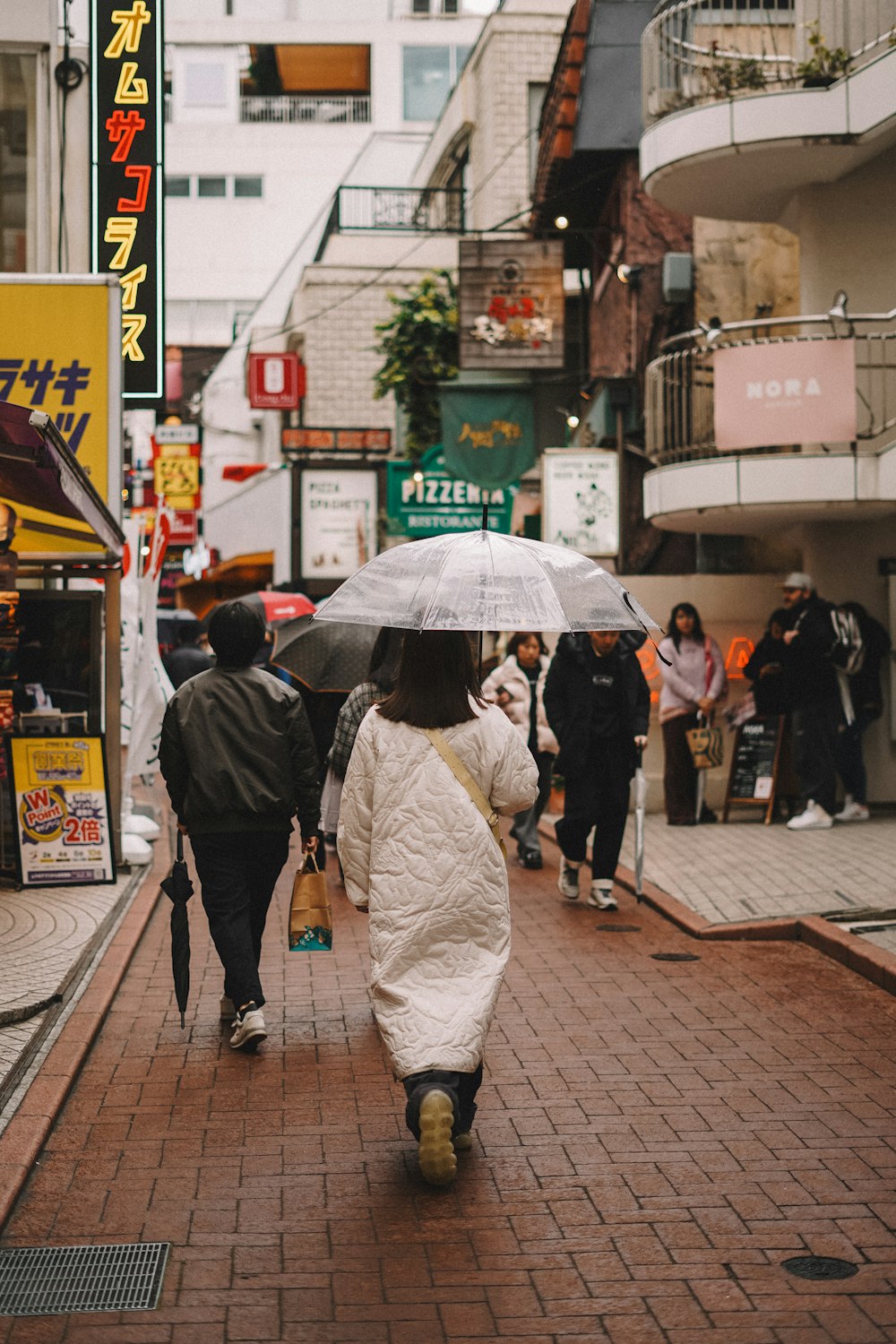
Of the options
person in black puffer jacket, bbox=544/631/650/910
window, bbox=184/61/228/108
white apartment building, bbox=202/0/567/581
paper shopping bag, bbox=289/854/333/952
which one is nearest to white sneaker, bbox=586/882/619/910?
person in black puffer jacket, bbox=544/631/650/910

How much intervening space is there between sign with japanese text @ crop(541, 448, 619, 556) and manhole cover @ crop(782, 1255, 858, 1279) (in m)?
13.2

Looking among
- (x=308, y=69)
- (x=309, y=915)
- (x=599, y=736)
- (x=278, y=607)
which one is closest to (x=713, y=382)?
(x=278, y=607)

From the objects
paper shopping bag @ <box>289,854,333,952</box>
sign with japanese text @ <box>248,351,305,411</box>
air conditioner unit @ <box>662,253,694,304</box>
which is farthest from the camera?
sign with japanese text @ <box>248,351,305,411</box>

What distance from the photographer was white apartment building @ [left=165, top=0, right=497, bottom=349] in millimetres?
49156

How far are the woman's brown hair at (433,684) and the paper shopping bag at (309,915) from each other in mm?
1448

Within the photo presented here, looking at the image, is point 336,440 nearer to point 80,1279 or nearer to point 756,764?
point 756,764

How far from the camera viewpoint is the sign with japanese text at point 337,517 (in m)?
32.2

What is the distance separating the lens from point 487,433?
73.4 ft

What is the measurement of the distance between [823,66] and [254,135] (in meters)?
39.3

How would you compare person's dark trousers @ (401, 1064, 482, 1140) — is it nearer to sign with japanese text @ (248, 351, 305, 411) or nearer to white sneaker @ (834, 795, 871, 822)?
white sneaker @ (834, 795, 871, 822)

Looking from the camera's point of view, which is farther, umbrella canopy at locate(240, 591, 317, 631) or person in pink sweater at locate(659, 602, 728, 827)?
umbrella canopy at locate(240, 591, 317, 631)

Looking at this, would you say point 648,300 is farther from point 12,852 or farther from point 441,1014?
point 441,1014

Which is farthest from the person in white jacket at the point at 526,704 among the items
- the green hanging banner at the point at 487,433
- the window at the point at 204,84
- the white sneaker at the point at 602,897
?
the window at the point at 204,84

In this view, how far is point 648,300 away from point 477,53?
11.2 meters
